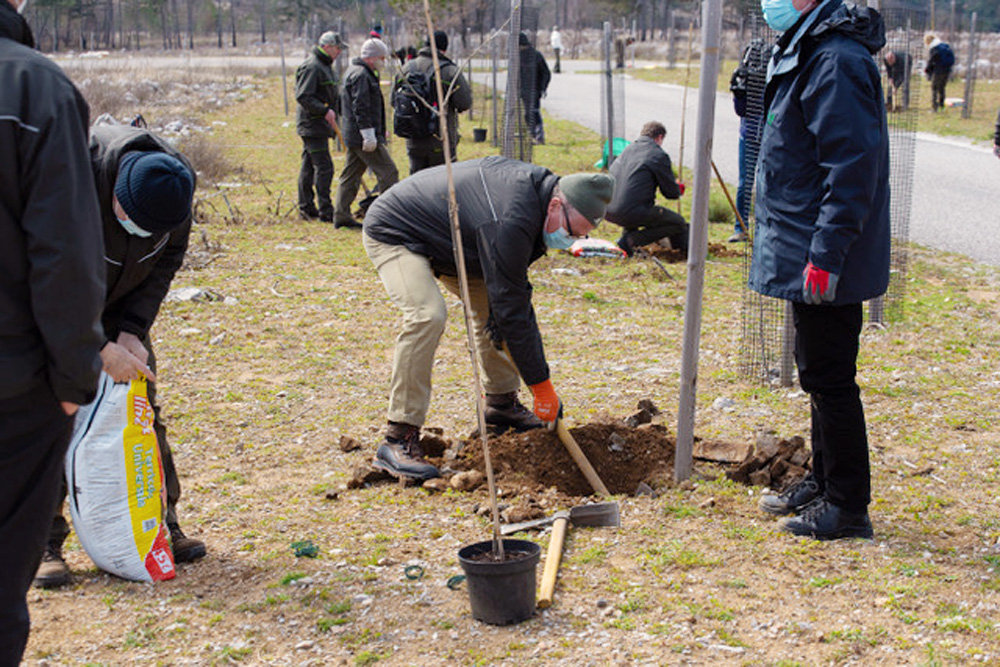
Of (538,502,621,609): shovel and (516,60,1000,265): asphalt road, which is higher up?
(516,60,1000,265): asphalt road

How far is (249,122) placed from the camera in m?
22.3

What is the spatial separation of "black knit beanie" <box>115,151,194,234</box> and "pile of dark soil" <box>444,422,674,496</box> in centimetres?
198

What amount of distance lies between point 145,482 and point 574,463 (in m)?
1.96

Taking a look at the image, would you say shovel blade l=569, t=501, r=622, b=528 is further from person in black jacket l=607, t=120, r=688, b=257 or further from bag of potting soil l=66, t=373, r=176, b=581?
person in black jacket l=607, t=120, r=688, b=257

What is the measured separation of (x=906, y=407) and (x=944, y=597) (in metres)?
2.11

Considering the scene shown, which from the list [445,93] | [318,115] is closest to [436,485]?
[445,93]

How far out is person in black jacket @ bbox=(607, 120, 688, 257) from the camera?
353 inches

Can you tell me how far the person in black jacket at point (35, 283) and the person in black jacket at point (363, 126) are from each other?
7963 millimetres

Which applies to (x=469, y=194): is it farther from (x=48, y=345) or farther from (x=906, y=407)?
(x=906, y=407)

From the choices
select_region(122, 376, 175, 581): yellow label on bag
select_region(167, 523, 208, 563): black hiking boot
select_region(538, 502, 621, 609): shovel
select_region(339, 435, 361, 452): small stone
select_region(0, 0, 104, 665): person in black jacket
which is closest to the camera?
select_region(0, 0, 104, 665): person in black jacket

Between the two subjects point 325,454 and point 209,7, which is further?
point 209,7

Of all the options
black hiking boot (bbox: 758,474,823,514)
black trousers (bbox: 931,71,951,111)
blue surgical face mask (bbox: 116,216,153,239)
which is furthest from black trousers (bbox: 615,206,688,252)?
black trousers (bbox: 931,71,951,111)

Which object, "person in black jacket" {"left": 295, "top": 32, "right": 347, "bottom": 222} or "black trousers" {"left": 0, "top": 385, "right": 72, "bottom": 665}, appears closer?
"black trousers" {"left": 0, "top": 385, "right": 72, "bottom": 665}

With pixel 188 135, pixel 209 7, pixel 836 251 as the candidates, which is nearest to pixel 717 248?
pixel 836 251
